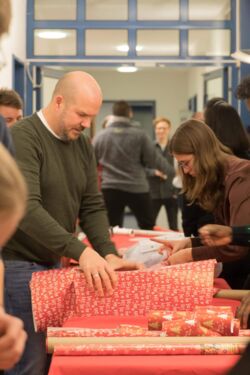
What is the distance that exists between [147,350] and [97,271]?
500 millimetres

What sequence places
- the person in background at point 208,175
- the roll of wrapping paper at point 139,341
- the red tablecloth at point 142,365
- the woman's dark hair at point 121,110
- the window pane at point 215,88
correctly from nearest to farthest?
the red tablecloth at point 142,365 < the roll of wrapping paper at point 139,341 < the person in background at point 208,175 < the woman's dark hair at point 121,110 < the window pane at point 215,88

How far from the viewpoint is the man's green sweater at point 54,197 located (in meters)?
2.86

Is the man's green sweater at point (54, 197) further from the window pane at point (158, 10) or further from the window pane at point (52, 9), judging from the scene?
the window pane at point (158, 10)

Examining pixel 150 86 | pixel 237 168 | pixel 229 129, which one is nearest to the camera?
pixel 237 168

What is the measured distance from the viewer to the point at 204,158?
3312 mm

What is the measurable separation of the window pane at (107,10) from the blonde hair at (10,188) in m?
8.11

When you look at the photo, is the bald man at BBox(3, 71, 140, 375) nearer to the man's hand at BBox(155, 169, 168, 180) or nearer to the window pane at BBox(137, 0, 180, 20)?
the man's hand at BBox(155, 169, 168, 180)

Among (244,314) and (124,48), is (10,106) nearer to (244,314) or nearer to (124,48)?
(244,314)

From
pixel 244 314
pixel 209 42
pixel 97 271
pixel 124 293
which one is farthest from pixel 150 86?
pixel 244 314

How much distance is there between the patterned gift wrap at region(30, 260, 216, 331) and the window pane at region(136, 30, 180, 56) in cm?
643

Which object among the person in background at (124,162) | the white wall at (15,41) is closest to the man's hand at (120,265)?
the white wall at (15,41)

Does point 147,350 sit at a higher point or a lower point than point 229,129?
lower

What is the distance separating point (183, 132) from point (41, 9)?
236 inches

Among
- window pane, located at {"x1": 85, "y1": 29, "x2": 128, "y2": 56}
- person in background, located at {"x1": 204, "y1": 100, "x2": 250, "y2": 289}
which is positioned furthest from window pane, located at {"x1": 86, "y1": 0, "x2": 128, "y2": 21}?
person in background, located at {"x1": 204, "y1": 100, "x2": 250, "y2": 289}
